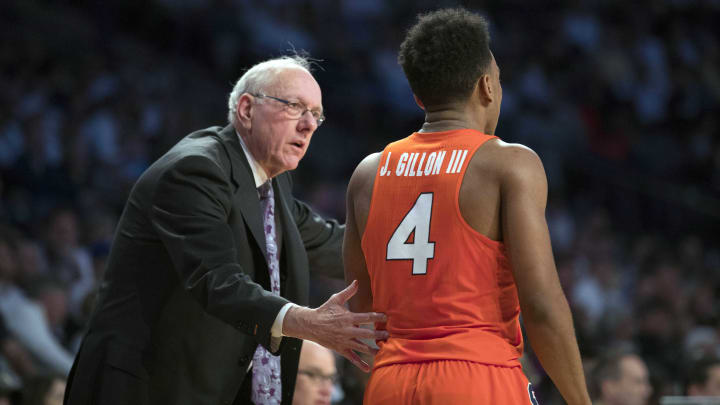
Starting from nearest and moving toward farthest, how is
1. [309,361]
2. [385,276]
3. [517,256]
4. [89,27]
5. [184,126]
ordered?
1. [517,256]
2. [385,276]
3. [309,361]
4. [184,126]
5. [89,27]

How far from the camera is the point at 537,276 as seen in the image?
2.37 meters

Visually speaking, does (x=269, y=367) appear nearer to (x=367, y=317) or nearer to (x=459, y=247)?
(x=367, y=317)

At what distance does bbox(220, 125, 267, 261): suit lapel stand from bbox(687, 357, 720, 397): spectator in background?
3322mm

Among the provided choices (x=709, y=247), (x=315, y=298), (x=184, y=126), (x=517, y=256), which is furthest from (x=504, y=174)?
(x=709, y=247)

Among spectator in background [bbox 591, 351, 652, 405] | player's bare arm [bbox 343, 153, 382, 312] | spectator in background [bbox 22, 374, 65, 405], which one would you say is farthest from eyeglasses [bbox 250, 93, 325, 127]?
spectator in background [bbox 591, 351, 652, 405]

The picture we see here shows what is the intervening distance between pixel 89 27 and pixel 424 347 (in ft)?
30.8

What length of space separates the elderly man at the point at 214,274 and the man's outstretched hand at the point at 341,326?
0.4 inches

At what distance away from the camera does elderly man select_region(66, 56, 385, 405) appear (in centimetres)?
293

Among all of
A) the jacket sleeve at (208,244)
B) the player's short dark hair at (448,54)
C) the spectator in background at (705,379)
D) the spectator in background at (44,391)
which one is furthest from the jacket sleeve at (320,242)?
the spectator in background at (705,379)

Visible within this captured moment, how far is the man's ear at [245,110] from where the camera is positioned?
3.46 meters

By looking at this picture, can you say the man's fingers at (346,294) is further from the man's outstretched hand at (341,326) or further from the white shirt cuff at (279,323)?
the white shirt cuff at (279,323)

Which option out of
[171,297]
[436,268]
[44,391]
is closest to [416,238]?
[436,268]

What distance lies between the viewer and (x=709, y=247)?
11.8 meters

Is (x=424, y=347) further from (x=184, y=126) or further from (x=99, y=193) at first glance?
(x=184, y=126)
